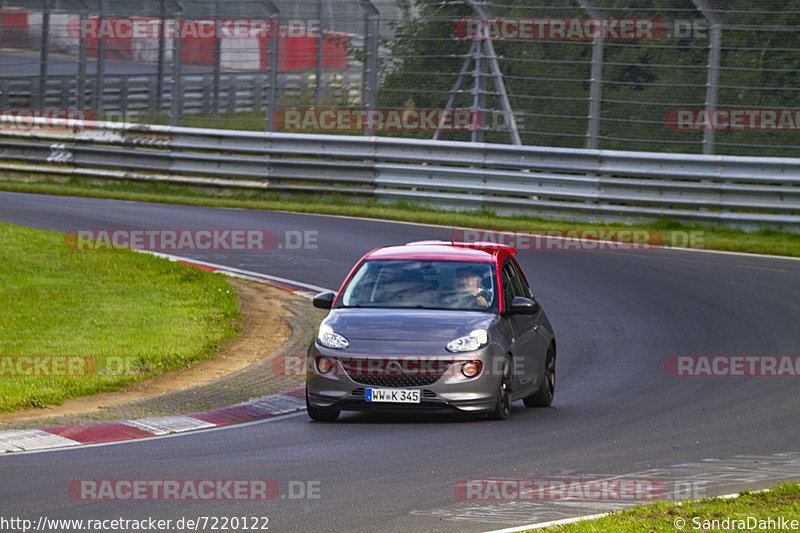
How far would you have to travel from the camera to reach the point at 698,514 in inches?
268

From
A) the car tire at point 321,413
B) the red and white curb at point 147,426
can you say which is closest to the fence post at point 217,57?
the red and white curb at point 147,426

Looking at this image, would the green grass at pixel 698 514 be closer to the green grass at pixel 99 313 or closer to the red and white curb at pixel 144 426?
the red and white curb at pixel 144 426

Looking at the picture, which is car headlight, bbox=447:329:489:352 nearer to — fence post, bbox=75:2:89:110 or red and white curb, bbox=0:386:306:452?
red and white curb, bbox=0:386:306:452

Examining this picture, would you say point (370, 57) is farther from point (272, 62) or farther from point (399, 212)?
point (399, 212)

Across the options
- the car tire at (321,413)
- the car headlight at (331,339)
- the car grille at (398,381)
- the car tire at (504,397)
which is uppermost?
the car headlight at (331,339)

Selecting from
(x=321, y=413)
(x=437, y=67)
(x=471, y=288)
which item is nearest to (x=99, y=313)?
(x=321, y=413)

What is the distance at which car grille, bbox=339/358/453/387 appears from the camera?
32.4ft

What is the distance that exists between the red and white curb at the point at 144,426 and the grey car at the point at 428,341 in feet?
2.35

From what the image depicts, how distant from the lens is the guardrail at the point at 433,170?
833 inches

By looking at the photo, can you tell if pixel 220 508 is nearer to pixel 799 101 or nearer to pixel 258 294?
pixel 258 294

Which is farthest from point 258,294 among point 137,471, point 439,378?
point 137,471

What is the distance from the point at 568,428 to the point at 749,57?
1317 cm

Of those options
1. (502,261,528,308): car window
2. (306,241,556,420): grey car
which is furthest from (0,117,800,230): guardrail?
(306,241,556,420): grey car

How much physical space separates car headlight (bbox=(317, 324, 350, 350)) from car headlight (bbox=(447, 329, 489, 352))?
2.90 feet
